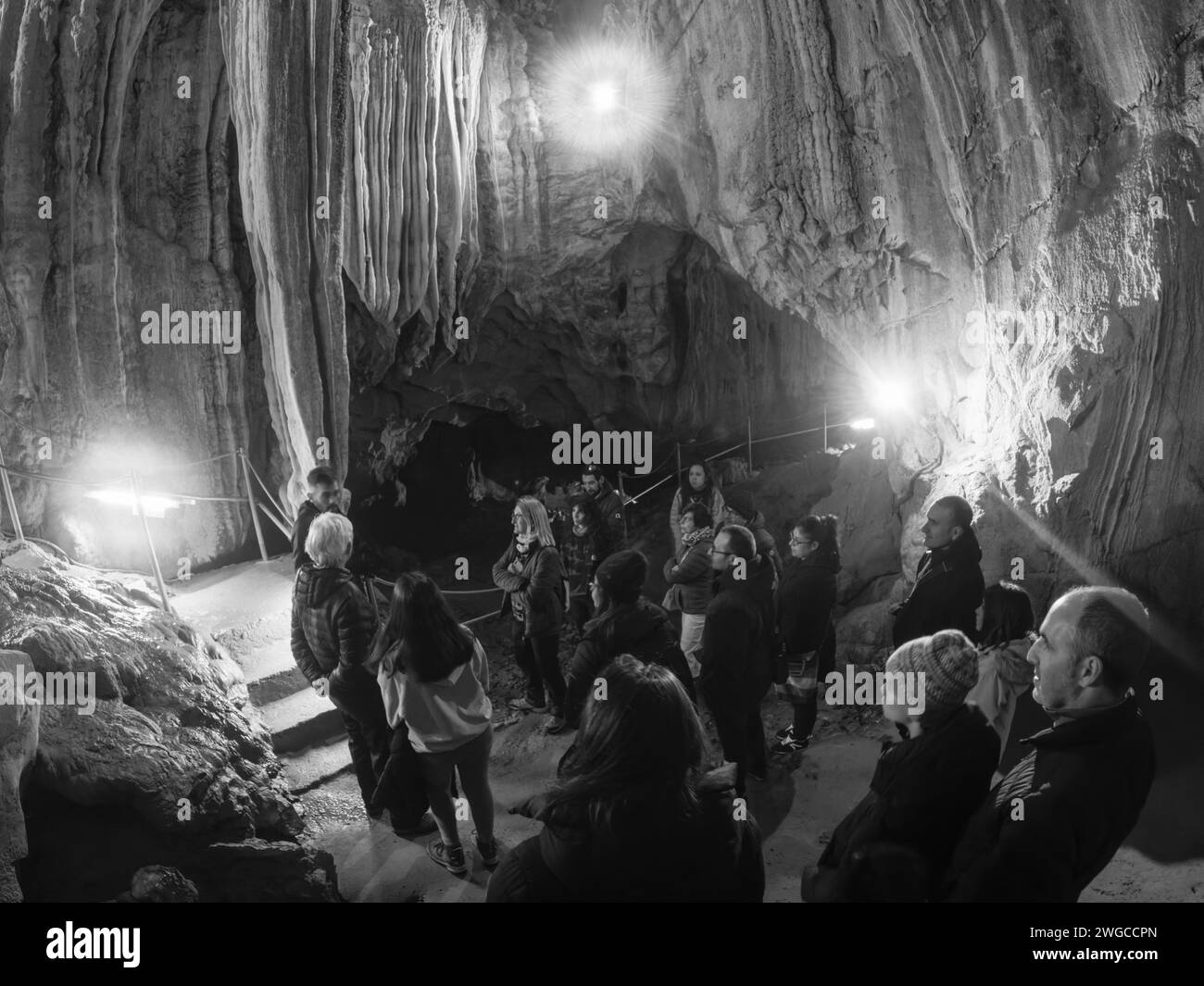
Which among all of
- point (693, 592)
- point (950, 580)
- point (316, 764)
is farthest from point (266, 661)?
point (950, 580)

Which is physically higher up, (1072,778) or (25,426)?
(25,426)

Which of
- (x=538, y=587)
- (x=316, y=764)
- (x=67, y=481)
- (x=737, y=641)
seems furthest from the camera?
(x=67, y=481)

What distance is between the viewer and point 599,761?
1.84 meters

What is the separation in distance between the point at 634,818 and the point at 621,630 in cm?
153

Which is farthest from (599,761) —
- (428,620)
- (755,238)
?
(755,238)

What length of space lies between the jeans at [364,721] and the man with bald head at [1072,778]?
7.33 feet

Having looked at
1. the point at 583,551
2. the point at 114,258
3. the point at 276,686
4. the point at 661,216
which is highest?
the point at 661,216

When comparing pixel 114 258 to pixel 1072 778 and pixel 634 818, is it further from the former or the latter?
pixel 1072 778

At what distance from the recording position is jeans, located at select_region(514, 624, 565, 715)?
14.8 feet

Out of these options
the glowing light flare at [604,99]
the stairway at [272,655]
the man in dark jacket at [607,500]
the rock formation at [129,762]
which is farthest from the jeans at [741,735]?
the glowing light flare at [604,99]

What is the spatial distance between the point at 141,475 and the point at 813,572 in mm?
4919

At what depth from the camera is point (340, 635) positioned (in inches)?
129

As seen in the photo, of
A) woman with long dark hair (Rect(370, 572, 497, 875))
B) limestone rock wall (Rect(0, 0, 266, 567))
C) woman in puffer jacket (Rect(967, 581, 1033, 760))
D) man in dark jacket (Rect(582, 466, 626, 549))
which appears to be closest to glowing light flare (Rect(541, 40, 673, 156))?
limestone rock wall (Rect(0, 0, 266, 567))
